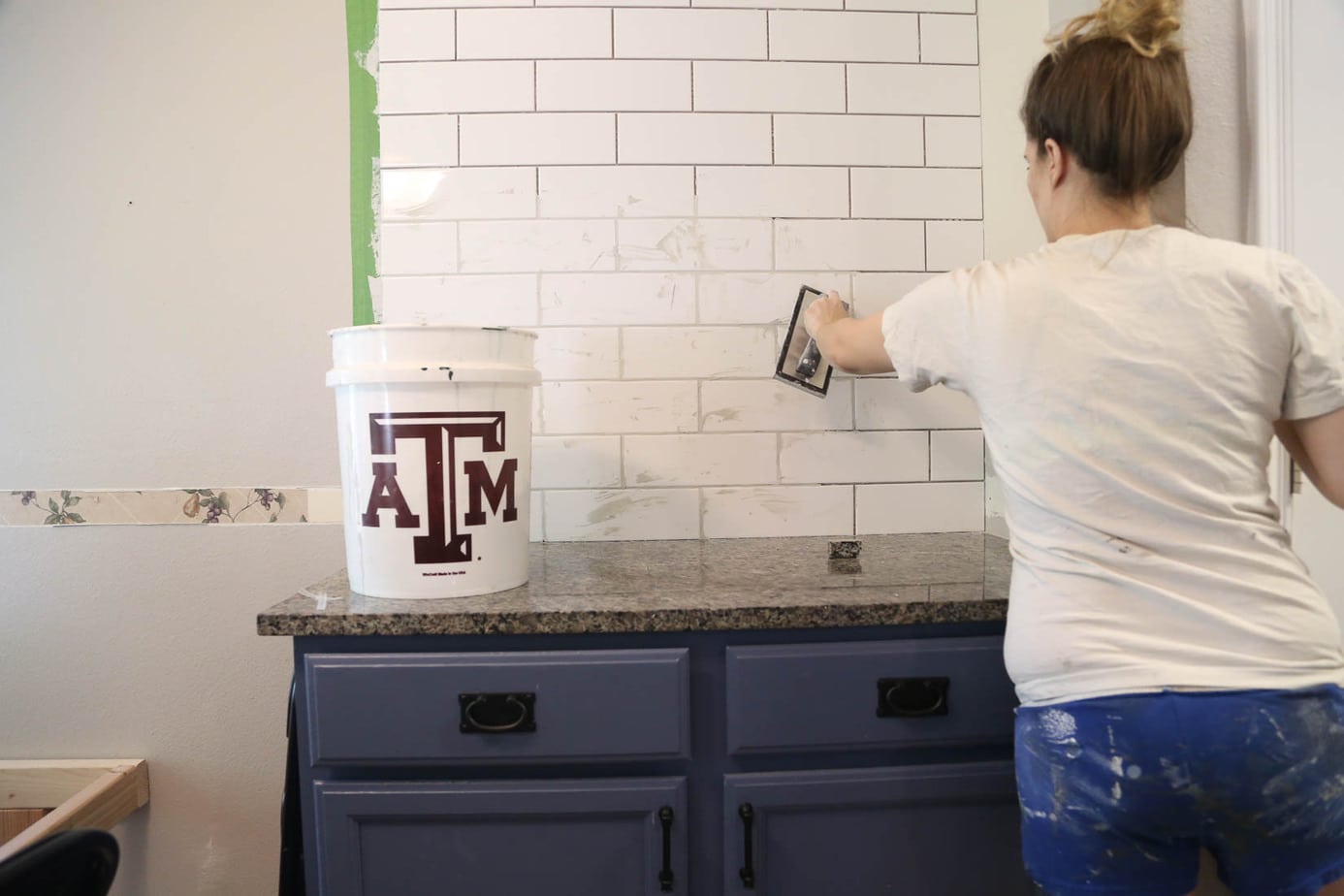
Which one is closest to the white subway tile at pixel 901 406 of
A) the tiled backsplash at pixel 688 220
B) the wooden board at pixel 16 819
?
the tiled backsplash at pixel 688 220

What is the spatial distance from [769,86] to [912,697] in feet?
4.00

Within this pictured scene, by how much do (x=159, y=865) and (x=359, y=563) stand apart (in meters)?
1.06

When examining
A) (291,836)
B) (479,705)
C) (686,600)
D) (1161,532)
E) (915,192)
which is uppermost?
(915,192)

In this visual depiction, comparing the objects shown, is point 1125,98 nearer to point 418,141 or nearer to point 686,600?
point 686,600

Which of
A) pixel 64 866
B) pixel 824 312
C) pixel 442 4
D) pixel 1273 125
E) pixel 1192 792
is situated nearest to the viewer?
pixel 64 866

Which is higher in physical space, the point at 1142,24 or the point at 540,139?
the point at 540,139

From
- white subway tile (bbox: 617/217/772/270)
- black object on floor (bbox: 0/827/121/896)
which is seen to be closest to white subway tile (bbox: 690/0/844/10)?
white subway tile (bbox: 617/217/772/270)

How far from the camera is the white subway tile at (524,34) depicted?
5.24 ft

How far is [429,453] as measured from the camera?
113 centimetres

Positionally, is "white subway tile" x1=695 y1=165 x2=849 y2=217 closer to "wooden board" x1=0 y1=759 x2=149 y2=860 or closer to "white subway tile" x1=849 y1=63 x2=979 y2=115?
"white subway tile" x1=849 y1=63 x2=979 y2=115

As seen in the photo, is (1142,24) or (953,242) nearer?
(1142,24)

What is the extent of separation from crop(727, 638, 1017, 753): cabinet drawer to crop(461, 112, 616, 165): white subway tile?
106 cm

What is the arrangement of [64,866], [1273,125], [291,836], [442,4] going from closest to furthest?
[64,866] < [1273,125] < [291,836] < [442,4]

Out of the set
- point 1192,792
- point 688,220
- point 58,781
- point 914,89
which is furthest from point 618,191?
point 58,781
